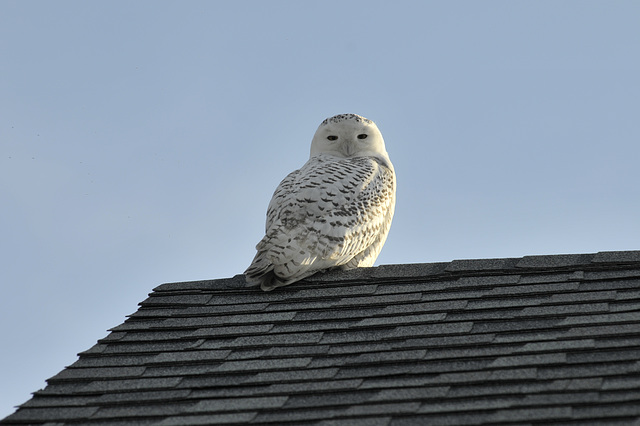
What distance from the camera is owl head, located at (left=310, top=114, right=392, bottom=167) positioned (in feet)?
22.6

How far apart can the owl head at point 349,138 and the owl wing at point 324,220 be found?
1.09 ft

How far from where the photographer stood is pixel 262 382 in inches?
150

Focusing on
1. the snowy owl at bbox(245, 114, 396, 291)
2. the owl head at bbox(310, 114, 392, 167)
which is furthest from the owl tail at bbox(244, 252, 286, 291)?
the owl head at bbox(310, 114, 392, 167)

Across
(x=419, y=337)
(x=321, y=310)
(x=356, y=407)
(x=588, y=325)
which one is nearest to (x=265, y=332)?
(x=321, y=310)

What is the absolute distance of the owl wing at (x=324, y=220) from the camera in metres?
5.14

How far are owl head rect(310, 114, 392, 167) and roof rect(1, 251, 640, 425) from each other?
6.44 ft

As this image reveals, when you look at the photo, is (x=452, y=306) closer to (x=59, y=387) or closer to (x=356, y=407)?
(x=356, y=407)

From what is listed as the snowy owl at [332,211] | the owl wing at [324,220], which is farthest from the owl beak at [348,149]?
the owl wing at [324,220]

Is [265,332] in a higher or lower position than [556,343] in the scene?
higher

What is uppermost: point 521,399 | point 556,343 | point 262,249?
point 262,249

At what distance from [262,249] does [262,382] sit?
5.00 ft

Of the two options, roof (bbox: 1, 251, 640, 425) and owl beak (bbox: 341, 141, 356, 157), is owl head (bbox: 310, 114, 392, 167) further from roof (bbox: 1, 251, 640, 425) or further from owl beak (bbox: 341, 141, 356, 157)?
roof (bbox: 1, 251, 640, 425)

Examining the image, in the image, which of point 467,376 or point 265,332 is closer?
point 467,376

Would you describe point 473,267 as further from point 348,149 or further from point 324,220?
point 348,149
